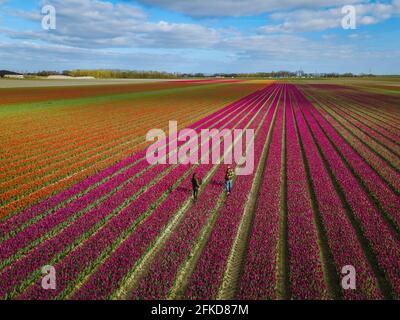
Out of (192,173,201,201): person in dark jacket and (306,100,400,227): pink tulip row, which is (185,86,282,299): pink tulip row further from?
(306,100,400,227): pink tulip row

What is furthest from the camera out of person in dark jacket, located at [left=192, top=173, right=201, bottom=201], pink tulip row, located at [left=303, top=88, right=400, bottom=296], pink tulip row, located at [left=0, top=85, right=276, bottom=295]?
person in dark jacket, located at [left=192, top=173, right=201, bottom=201]

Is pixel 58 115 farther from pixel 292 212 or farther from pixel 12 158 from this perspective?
pixel 292 212

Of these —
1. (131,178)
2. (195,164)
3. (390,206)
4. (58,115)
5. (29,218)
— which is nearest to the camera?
(29,218)

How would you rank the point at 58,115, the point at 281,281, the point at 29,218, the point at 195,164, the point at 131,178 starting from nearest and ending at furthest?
the point at 281,281 < the point at 29,218 < the point at 131,178 < the point at 195,164 < the point at 58,115

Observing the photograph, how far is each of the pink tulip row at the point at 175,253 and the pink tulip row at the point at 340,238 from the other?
441 cm

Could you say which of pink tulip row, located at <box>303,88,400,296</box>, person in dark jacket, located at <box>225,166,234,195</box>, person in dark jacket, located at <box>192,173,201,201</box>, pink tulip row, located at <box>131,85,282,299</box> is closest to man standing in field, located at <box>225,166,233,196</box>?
person in dark jacket, located at <box>225,166,234,195</box>

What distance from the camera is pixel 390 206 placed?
40.0 feet

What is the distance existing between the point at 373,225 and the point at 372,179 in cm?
553

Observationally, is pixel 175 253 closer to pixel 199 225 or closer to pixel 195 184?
pixel 199 225

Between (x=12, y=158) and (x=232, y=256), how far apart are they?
680 inches

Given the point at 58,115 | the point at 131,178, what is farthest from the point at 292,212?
the point at 58,115

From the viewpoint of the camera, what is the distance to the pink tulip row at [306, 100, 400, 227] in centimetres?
1209

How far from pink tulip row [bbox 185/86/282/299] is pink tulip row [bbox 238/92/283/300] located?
661 mm
